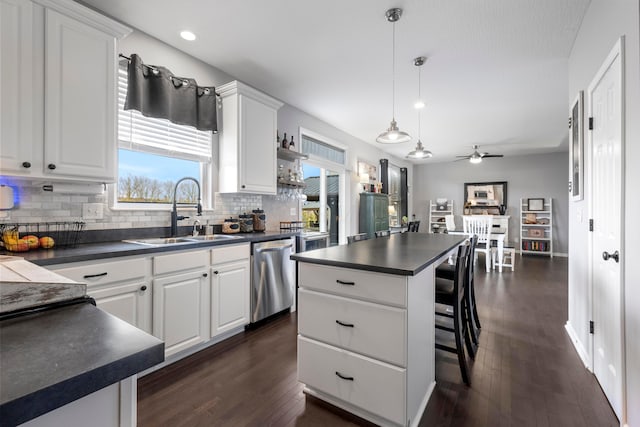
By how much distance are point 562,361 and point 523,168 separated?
289 inches

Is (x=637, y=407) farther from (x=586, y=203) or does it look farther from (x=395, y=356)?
(x=586, y=203)

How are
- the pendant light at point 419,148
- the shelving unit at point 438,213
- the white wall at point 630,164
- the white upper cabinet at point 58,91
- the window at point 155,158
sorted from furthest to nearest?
the shelving unit at point 438,213 < the pendant light at point 419,148 < the window at point 155,158 < the white upper cabinet at point 58,91 < the white wall at point 630,164

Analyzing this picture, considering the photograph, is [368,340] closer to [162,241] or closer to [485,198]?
[162,241]

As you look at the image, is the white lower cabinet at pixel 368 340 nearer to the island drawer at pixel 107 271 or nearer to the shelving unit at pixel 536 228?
the island drawer at pixel 107 271

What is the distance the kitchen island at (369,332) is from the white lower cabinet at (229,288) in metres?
1.02

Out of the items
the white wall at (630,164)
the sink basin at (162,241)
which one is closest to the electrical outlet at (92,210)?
the sink basin at (162,241)

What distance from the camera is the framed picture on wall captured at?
2389 mm

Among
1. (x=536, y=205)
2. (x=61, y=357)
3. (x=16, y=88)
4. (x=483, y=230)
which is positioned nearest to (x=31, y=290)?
(x=61, y=357)

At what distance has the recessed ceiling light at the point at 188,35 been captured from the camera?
2.66 m

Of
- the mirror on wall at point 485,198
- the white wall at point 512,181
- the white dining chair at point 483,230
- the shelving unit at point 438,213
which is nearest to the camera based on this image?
the white dining chair at point 483,230

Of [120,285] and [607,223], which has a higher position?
[607,223]

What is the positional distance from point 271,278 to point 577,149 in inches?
117

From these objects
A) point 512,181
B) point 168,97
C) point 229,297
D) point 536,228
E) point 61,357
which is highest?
point 168,97

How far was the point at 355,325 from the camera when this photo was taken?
166cm
